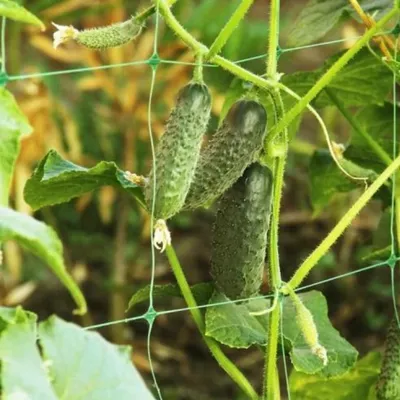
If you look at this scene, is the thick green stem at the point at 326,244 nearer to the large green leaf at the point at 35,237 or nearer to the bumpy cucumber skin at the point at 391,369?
the bumpy cucumber skin at the point at 391,369

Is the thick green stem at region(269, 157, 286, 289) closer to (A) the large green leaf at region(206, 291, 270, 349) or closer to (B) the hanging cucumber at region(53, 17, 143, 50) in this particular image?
(A) the large green leaf at region(206, 291, 270, 349)

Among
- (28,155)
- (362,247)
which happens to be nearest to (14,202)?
(28,155)

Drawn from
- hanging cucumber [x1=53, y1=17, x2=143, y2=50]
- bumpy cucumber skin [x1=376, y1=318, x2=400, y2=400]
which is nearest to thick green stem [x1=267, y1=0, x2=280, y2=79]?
hanging cucumber [x1=53, y1=17, x2=143, y2=50]

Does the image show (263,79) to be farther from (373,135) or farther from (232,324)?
(373,135)

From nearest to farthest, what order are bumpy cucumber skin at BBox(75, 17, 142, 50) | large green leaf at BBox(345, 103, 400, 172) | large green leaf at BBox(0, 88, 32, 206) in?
1. large green leaf at BBox(0, 88, 32, 206)
2. bumpy cucumber skin at BBox(75, 17, 142, 50)
3. large green leaf at BBox(345, 103, 400, 172)

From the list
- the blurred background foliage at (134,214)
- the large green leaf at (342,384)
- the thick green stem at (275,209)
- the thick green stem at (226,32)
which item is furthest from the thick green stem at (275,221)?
the blurred background foliage at (134,214)

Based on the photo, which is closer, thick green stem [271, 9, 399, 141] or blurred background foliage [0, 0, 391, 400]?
thick green stem [271, 9, 399, 141]
